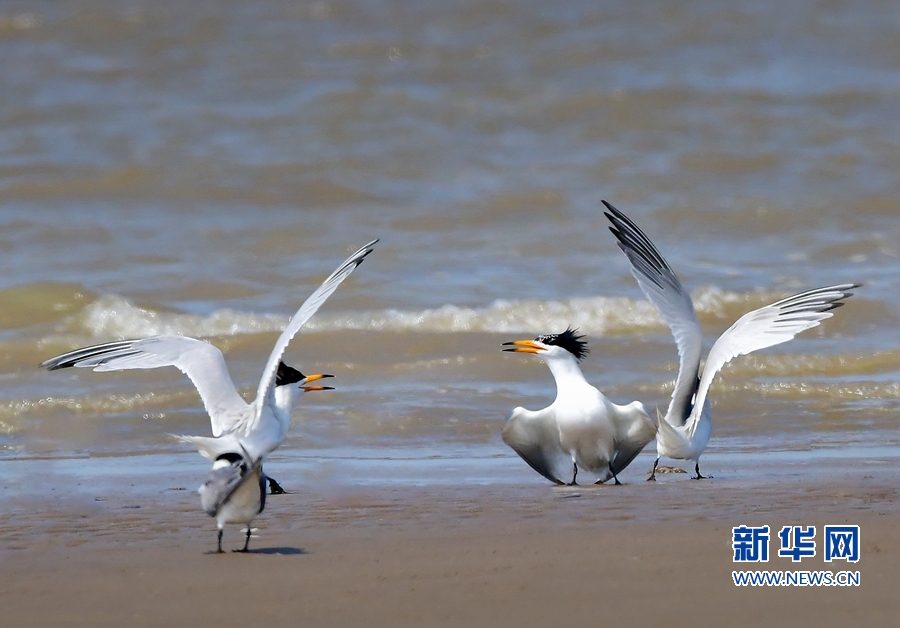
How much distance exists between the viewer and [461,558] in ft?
13.6

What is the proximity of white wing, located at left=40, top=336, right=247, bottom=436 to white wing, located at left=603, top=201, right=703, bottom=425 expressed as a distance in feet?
6.29

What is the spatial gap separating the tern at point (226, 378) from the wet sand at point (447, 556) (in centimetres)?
30

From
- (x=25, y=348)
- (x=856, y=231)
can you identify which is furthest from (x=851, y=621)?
(x=856, y=231)

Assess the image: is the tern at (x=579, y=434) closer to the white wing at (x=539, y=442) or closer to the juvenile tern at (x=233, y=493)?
the white wing at (x=539, y=442)

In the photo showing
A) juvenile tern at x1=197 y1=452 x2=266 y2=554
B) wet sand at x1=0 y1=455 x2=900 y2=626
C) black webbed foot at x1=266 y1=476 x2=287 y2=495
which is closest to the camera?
wet sand at x1=0 y1=455 x2=900 y2=626

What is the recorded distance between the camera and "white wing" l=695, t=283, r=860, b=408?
5.74 m

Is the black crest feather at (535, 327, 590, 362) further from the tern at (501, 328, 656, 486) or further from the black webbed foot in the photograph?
the black webbed foot

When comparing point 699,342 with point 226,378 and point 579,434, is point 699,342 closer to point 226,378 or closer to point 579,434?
point 579,434

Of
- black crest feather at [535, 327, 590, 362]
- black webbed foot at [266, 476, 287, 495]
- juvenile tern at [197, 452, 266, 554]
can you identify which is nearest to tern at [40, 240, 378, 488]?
black webbed foot at [266, 476, 287, 495]

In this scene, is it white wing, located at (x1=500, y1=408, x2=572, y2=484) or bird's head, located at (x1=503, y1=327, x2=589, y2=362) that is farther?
bird's head, located at (x1=503, y1=327, x2=589, y2=362)

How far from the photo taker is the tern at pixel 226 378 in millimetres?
5020

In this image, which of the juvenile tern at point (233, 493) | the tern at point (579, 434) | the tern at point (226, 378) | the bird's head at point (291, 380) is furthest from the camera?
the bird's head at point (291, 380)

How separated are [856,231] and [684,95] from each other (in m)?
4.24

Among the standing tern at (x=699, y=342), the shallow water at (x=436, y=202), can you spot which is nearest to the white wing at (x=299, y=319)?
the shallow water at (x=436, y=202)
